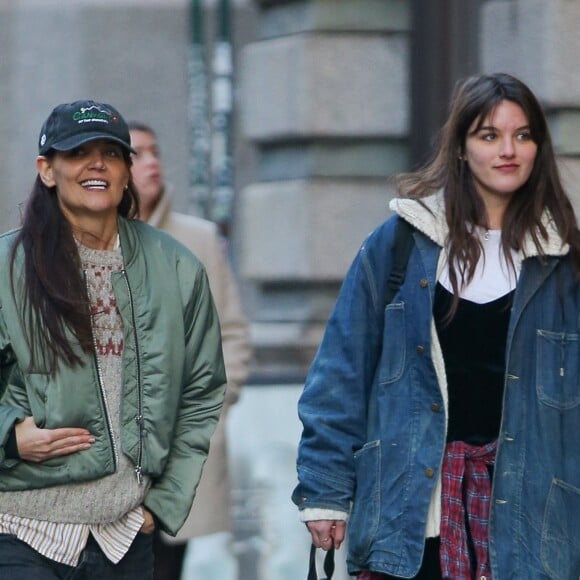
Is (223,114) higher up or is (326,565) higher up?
(223,114)

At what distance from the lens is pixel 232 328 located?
751 centimetres

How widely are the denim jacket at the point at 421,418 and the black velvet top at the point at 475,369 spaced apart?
3 centimetres

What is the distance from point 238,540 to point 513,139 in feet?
12.7

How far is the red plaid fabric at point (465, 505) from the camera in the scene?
4.92m

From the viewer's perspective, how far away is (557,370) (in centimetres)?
497

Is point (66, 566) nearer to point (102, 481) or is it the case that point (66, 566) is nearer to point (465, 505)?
point (102, 481)

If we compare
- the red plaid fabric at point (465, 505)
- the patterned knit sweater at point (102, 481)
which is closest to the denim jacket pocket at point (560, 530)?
the red plaid fabric at point (465, 505)

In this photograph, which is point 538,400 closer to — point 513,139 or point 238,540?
point 513,139

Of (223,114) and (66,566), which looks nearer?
(66,566)

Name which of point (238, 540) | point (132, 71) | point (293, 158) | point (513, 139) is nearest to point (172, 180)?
point (132, 71)

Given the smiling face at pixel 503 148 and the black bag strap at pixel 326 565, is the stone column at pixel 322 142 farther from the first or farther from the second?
the smiling face at pixel 503 148

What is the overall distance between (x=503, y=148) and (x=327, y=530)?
1.11 m

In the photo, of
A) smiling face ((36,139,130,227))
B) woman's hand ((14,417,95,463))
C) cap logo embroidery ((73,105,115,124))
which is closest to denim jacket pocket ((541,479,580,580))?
woman's hand ((14,417,95,463))

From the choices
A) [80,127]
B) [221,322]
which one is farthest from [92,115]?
[221,322]
